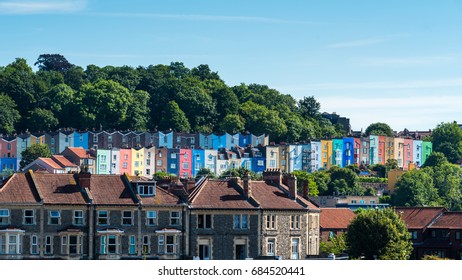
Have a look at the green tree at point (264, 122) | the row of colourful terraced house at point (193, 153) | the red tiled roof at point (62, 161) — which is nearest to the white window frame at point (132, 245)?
the row of colourful terraced house at point (193, 153)

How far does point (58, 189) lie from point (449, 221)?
1207 inches

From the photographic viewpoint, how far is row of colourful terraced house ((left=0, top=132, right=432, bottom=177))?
507ft

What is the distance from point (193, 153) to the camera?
6422 inches

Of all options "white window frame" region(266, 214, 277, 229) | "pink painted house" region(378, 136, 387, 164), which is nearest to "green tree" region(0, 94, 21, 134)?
"pink painted house" region(378, 136, 387, 164)

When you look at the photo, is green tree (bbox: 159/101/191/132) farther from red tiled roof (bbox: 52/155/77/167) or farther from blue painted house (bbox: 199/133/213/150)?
red tiled roof (bbox: 52/155/77/167)

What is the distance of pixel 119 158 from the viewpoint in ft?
508

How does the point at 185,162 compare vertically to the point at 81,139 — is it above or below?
below

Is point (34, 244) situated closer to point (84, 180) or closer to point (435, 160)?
point (84, 180)

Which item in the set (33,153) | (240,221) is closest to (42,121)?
(33,153)

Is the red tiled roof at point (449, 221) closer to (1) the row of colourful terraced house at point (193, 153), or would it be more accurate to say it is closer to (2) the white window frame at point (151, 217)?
(2) the white window frame at point (151, 217)

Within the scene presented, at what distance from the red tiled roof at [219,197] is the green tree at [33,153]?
84.7 metres

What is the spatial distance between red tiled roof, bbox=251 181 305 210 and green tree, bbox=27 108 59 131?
107m

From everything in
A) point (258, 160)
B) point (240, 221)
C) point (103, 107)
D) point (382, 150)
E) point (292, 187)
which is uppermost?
point (103, 107)
